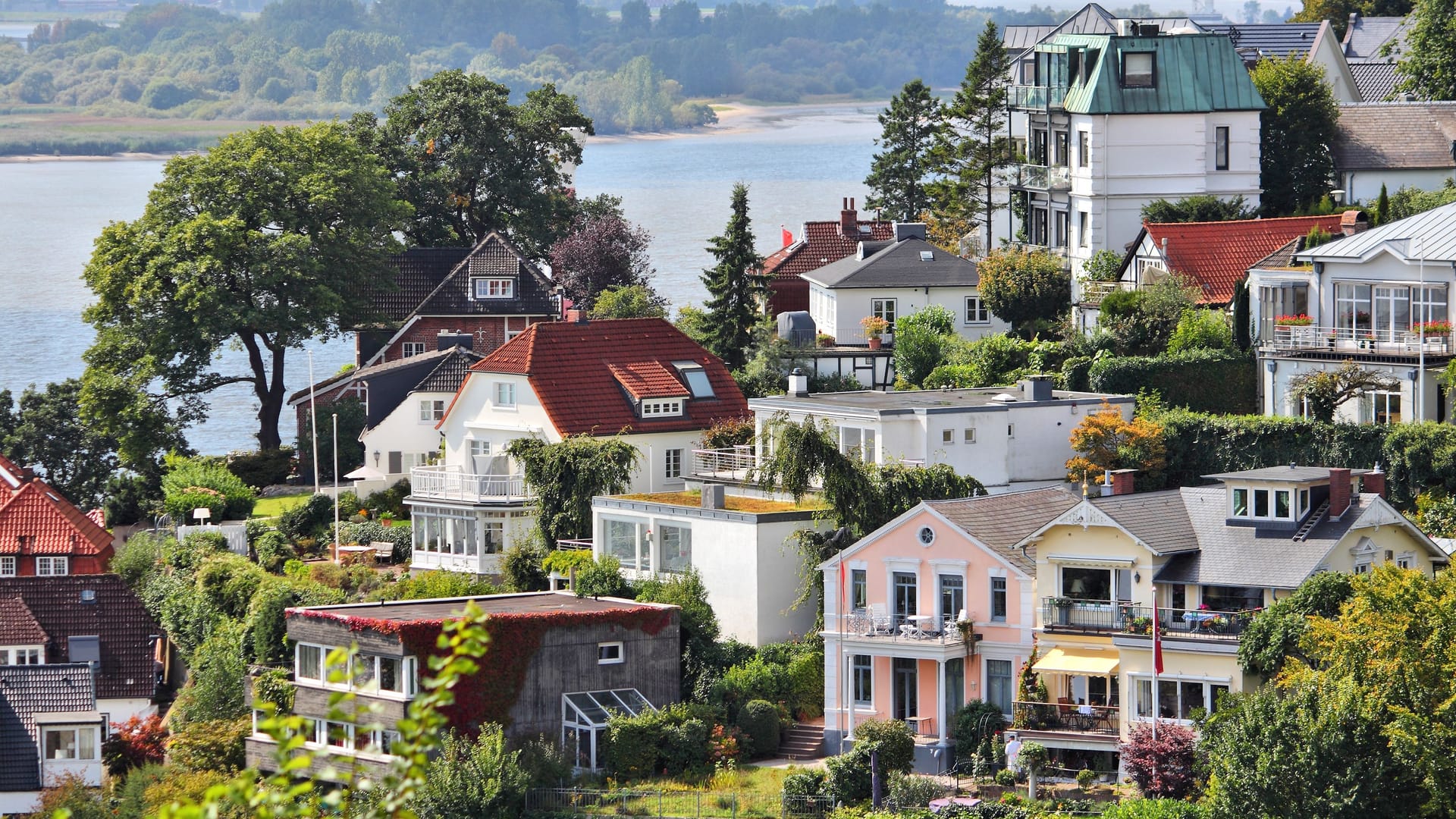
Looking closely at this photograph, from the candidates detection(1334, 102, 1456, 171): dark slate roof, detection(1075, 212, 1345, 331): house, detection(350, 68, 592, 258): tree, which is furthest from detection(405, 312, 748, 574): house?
detection(350, 68, 592, 258): tree

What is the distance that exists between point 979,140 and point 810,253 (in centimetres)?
740

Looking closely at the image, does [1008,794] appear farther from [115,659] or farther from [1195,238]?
[115,659]

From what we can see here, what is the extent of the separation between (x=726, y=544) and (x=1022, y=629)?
918 cm

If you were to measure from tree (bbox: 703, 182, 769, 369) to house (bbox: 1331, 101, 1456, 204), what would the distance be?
1758 centimetres

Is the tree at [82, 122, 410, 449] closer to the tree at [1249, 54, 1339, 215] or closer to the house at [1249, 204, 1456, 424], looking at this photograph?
the tree at [1249, 54, 1339, 215]

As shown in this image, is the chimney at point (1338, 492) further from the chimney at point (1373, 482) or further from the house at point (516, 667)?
the house at point (516, 667)

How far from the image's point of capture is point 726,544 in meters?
59.1

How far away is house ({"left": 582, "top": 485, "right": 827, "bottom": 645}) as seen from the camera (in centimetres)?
5844

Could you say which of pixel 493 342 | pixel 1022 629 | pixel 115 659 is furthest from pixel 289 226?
pixel 1022 629

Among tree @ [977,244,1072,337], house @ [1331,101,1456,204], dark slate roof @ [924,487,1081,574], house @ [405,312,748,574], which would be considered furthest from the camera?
house @ [1331,101,1456,204]

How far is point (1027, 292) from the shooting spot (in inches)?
2938

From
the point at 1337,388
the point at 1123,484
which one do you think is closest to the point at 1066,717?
the point at 1123,484

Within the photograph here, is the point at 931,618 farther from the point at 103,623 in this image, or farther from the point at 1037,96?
the point at 1037,96

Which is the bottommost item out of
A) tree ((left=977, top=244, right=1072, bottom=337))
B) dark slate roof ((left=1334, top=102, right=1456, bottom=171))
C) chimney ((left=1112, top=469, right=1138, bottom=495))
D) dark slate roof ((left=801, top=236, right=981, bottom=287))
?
chimney ((left=1112, top=469, right=1138, bottom=495))
